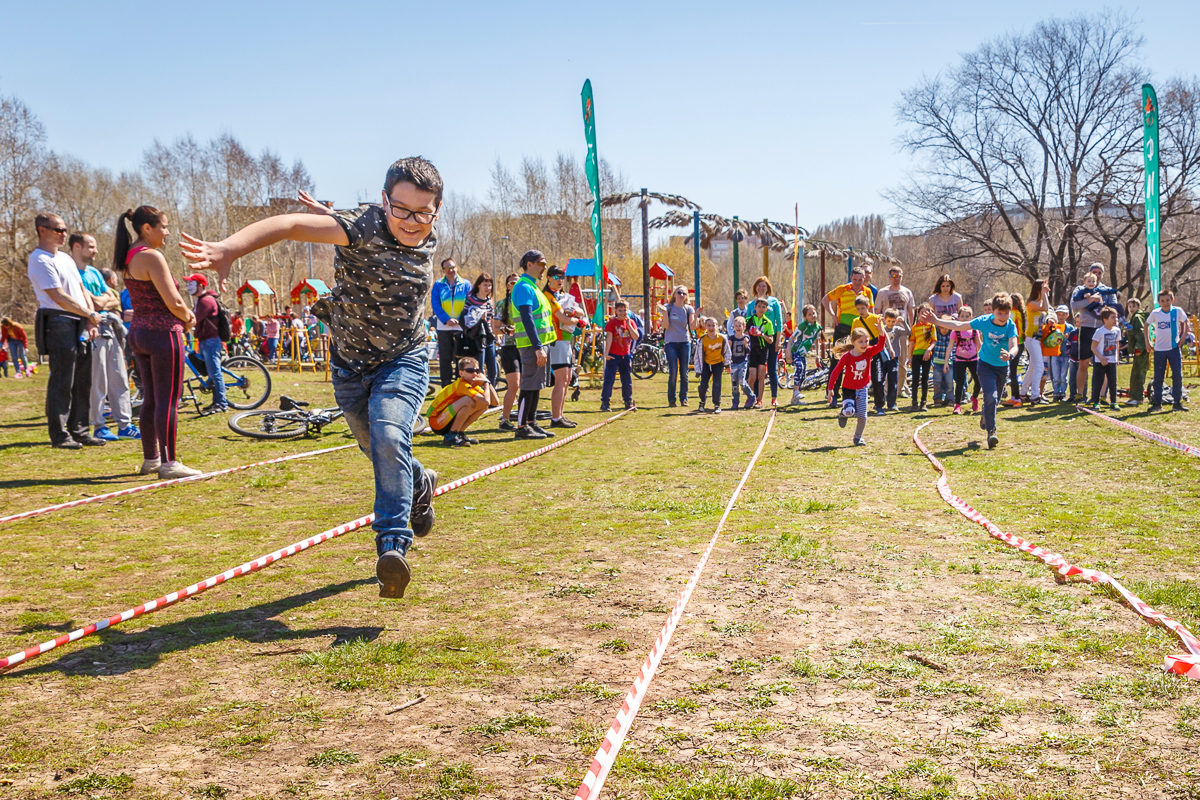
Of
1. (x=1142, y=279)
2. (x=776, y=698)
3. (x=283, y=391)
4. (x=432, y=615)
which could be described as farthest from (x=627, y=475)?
(x=1142, y=279)

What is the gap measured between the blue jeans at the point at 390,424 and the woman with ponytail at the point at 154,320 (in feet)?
10.9

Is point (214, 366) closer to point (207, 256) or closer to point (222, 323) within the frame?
point (222, 323)

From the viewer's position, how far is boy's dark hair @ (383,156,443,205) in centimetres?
378

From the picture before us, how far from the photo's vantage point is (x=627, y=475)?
7.96 meters

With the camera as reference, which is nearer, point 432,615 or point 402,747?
point 402,747

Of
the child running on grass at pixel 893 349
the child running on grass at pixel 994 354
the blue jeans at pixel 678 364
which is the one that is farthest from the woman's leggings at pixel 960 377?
the blue jeans at pixel 678 364

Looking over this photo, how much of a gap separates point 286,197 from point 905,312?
184 ft

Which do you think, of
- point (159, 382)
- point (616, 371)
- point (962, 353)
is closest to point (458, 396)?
point (159, 382)

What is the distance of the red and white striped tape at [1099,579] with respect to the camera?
307cm

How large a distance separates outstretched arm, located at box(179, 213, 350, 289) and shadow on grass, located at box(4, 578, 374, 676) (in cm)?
143

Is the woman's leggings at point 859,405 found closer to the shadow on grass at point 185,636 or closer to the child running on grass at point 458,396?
the child running on grass at point 458,396

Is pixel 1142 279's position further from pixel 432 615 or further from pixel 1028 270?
pixel 432 615

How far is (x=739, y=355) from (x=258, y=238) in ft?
38.5

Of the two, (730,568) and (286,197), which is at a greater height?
(286,197)
